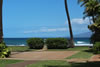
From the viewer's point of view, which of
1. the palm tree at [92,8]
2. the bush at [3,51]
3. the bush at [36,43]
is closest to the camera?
the bush at [3,51]

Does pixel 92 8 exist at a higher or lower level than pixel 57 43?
higher

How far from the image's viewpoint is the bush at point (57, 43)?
27500 millimetres

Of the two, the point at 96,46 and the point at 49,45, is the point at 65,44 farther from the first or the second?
the point at 96,46

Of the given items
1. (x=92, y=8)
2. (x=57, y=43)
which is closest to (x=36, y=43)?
(x=57, y=43)

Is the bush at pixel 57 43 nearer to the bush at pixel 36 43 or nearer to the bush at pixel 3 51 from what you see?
the bush at pixel 36 43

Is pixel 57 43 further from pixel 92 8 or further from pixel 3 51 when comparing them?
pixel 3 51

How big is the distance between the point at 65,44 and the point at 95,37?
506 cm

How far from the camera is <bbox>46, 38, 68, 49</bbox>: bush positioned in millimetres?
27500

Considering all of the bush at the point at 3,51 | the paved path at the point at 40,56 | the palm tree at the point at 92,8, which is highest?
the palm tree at the point at 92,8

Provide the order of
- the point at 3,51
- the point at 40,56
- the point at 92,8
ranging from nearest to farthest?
the point at 3,51
the point at 40,56
the point at 92,8

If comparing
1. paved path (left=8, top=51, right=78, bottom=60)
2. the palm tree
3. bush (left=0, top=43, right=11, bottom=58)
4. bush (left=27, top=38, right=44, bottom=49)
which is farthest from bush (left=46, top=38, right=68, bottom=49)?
bush (left=0, top=43, right=11, bottom=58)

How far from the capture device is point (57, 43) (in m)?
27.6

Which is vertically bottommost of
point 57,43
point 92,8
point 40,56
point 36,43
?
point 40,56

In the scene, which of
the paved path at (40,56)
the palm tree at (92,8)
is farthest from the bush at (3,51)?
the palm tree at (92,8)
